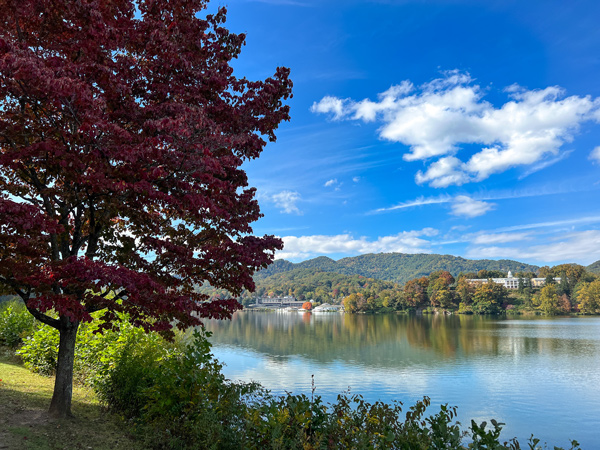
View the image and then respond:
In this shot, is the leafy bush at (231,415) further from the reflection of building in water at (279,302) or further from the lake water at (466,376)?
the reflection of building in water at (279,302)

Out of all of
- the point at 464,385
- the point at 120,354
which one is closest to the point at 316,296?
the point at 464,385

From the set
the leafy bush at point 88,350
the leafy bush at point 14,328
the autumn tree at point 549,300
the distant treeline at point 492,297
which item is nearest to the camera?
the leafy bush at point 88,350

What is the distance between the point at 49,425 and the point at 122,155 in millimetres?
4423

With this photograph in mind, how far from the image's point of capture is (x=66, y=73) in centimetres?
515

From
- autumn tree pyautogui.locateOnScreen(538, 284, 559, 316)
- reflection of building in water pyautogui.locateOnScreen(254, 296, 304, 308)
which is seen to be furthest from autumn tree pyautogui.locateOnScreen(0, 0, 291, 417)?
reflection of building in water pyautogui.locateOnScreen(254, 296, 304, 308)

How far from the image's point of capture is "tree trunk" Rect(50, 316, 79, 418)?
6291 millimetres

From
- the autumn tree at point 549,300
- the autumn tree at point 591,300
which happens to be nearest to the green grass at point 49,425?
the autumn tree at point 549,300

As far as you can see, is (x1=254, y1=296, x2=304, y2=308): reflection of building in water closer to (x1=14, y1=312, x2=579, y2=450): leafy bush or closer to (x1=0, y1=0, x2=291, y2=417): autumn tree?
(x1=14, y1=312, x2=579, y2=450): leafy bush

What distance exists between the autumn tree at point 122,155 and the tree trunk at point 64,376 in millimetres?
17

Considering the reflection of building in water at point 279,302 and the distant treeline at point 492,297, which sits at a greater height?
the distant treeline at point 492,297

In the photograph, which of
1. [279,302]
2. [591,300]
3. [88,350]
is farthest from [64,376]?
[279,302]

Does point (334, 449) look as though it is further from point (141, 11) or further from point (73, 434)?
point (141, 11)

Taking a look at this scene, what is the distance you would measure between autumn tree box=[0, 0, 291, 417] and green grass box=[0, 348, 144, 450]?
1.43ft

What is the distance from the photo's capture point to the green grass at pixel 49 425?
534cm
